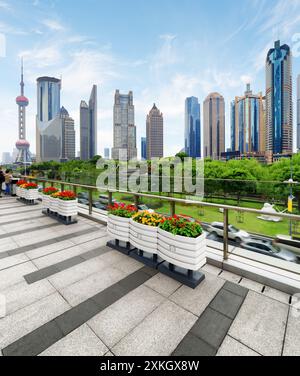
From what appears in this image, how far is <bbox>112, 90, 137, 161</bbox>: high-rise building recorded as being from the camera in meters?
181

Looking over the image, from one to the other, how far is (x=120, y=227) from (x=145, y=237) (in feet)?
2.68

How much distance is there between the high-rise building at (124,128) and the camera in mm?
180625

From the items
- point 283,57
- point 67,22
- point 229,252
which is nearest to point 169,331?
point 229,252

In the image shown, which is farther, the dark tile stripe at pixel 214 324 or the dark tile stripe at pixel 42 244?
the dark tile stripe at pixel 42 244

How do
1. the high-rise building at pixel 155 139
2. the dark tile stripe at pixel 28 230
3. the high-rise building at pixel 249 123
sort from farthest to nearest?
the high-rise building at pixel 155 139
the high-rise building at pixel 249 123
the dark tile stripe at pixel 28 230

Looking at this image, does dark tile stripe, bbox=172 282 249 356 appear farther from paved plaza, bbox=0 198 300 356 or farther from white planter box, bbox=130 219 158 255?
white planter box, bbox=130 219 158 255

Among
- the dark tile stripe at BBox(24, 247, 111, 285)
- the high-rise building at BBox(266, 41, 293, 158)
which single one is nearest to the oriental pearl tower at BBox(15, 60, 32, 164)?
the high-rise building at BBox(266, 41, 293, 158)

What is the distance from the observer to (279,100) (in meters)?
99.3

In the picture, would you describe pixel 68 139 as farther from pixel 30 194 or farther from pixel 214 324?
pixel 214 324

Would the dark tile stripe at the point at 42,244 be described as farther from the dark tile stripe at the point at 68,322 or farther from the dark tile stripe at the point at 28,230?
the dark tile stripe at the point at 68,322

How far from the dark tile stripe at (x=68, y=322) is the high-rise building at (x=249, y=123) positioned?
186 meters

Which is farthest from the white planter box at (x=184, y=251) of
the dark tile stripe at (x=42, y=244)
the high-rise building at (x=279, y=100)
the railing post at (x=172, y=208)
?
the high-rise building at (x=279, y=100)

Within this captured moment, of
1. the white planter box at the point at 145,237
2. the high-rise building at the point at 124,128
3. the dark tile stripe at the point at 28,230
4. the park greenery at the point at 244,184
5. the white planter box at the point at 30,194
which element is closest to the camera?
the white planter box at the point at 145,237
